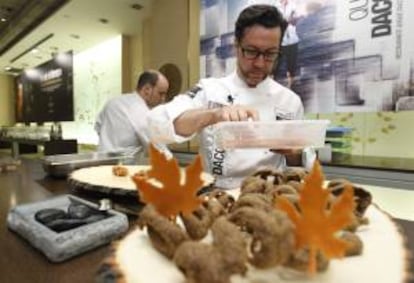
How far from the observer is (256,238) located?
350 millimetres

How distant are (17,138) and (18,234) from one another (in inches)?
257

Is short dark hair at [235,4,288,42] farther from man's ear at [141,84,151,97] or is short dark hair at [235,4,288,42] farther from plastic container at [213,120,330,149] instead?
man's ear at [141,84,151,97]

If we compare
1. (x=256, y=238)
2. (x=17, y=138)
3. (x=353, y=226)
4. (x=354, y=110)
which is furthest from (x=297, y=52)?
(x=17, y=138)

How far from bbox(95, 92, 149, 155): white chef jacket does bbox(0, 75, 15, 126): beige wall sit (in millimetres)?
8119

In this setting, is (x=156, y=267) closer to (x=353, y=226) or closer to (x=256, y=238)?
(x=256, y=238)

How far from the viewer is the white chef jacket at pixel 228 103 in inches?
51.6

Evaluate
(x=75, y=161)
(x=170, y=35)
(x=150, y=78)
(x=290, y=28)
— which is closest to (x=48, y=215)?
(x=75, y=161)

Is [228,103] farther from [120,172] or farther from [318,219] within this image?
[318,219]

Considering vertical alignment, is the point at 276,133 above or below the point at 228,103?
below

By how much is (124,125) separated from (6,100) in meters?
8.47

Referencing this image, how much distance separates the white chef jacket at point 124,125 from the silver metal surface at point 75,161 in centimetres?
117

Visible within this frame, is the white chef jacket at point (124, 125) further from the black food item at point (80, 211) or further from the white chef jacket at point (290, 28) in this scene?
the black food item at point (80, 211)

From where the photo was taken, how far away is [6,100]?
31.5ft

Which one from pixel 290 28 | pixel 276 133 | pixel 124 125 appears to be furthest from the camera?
A: pixel 124 125
